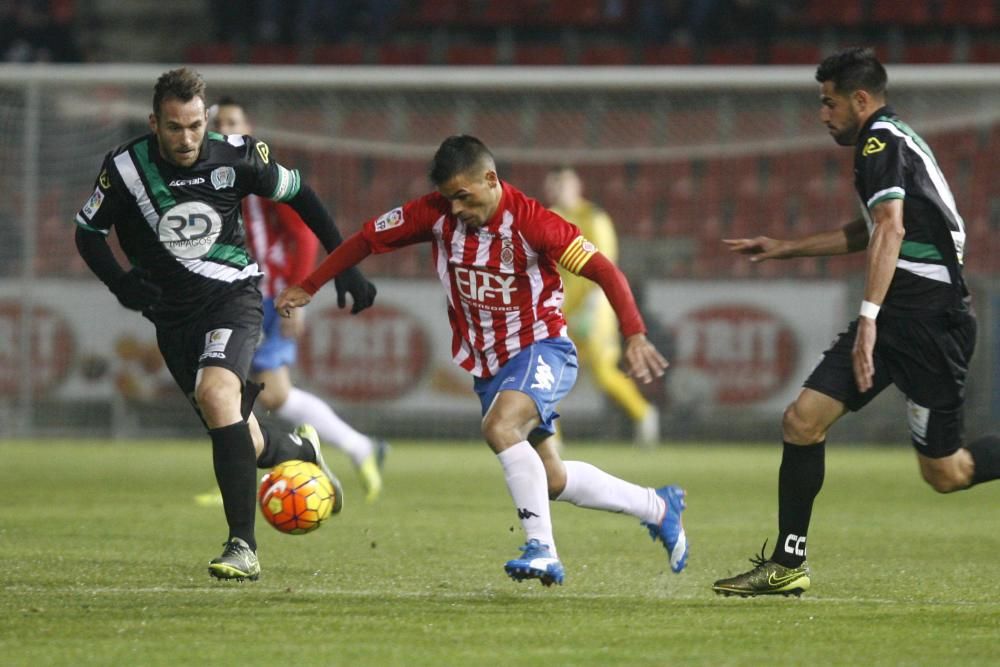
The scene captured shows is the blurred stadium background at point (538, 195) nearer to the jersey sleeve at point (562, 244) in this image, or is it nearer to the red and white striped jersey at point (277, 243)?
the red and white striped jersey at point (277, 243)

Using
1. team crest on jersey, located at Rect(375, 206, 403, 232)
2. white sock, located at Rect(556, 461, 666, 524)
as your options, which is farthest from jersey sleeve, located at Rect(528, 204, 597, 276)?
white sock, located at Rect(556, 461, 666, 524)

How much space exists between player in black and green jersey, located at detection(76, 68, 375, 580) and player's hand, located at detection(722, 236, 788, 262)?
4.85 feet

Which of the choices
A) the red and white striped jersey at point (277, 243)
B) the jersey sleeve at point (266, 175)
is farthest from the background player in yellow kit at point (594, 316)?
the jersey sleeve at point (266, 175)

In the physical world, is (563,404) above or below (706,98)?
below

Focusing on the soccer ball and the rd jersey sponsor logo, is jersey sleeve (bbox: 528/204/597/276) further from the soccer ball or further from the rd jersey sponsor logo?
the soccer ball

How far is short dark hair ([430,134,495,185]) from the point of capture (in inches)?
220

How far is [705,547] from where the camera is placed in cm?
725

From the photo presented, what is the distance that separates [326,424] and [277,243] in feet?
3.72

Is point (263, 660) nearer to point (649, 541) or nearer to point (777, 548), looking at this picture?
point (777, 548)

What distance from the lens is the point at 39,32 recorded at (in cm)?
1939

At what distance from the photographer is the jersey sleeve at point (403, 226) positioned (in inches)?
232

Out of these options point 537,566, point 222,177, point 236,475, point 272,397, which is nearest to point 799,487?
point 537,566

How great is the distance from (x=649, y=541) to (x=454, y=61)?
12.3 m

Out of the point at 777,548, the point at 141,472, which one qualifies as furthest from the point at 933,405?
the point at 141,472
